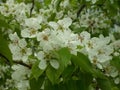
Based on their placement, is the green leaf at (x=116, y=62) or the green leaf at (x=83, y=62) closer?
the green leaf at (x=83, y=62)

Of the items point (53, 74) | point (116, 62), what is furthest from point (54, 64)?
point (116, 62)

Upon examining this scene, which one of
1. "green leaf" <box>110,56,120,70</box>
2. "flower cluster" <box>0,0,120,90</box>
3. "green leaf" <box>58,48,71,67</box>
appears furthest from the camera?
"green leaf" <box>110,56,120,70</box>

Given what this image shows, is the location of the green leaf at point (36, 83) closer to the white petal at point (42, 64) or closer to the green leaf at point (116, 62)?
the white petal at point (42, 64)

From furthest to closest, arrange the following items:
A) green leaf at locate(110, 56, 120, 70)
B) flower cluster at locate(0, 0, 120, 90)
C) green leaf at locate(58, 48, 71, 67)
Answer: green leaf at locate(110, 56, 120, 70)
flower cluster at locate(0, 0, 120, 90)
green leaf at locate(58, 48, 71, 67)

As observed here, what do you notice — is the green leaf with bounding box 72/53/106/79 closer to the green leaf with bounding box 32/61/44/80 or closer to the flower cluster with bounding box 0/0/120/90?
the flower cluster with bounding box 0/0/120/90

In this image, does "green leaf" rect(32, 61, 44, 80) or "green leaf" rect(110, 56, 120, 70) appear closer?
"green leaf" rect(32, 61, 44, 80)

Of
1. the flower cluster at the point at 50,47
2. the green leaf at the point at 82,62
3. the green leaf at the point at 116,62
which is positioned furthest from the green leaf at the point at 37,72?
the green leaf at the point at 116,62

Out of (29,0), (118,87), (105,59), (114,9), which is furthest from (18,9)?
(105,59)

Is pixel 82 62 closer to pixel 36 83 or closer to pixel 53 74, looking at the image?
pixel 53 74

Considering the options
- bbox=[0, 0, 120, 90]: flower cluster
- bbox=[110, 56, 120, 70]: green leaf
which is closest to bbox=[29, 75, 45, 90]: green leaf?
bbox=[0, 0, 120, 90]: flower cluster

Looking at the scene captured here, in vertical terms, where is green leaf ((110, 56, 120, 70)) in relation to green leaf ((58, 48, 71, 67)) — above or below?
below

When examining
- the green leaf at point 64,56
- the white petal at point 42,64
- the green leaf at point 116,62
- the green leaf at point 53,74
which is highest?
the green leaf at point 64,56

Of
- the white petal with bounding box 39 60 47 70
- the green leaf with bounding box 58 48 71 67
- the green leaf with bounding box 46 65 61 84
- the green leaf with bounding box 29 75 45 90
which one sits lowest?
the green leaf with bounding box 29 75 45 90
